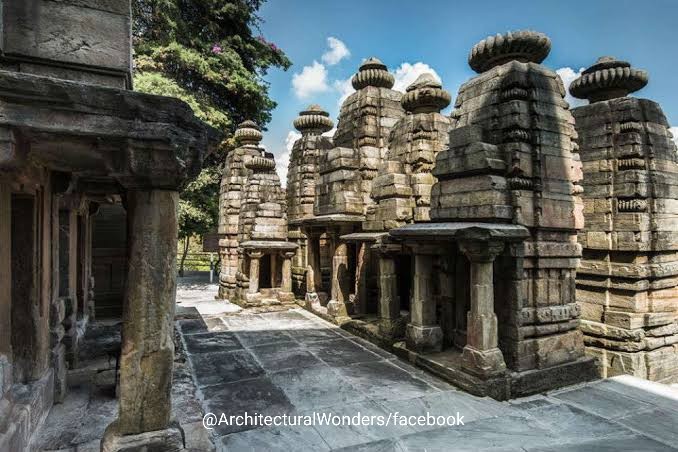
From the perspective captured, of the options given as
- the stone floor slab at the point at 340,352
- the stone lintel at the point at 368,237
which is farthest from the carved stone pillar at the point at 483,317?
the stone lintel at the point at 368,237

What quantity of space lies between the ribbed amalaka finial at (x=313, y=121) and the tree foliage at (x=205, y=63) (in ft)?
10.6

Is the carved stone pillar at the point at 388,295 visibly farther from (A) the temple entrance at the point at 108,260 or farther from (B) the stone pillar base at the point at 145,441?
(A) the temple entrance at the point at 108,260

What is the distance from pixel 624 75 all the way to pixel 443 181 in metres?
4.78

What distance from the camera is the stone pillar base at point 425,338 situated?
6.79m

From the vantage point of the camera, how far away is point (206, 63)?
15.7 metres

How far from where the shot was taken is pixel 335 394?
18.0 feet

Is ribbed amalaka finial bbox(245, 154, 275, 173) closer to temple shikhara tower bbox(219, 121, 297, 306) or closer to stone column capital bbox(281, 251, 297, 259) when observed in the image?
temple shikhara tower bbox(219, 121, 297, 306)

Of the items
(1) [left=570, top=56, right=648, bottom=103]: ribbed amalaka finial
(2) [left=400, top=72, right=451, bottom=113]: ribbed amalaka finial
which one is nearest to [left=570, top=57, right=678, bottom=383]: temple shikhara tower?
(1) [left=570, top=56, right=648, bottom=103]: ribbed amalaka finial

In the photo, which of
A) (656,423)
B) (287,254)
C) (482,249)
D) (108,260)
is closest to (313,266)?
(287,254)

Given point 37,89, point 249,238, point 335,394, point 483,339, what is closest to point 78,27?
point 37,89

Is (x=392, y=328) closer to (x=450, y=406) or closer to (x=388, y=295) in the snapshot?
(x=388, y=295)

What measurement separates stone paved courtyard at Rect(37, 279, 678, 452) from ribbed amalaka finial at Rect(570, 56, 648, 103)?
18.9ft

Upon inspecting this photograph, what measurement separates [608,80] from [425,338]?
258 inches

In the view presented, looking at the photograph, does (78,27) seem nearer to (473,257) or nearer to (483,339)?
(473,257)
